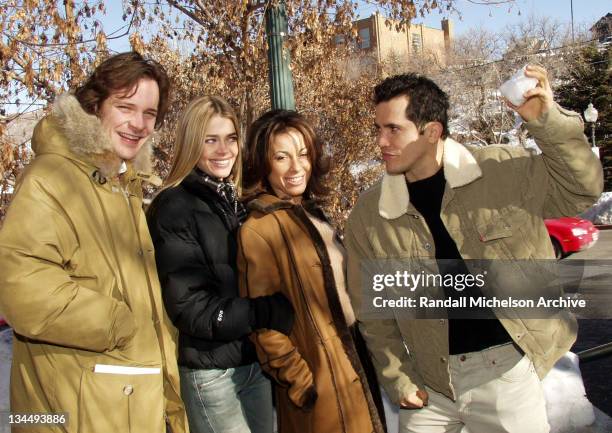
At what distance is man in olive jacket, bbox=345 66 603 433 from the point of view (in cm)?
251

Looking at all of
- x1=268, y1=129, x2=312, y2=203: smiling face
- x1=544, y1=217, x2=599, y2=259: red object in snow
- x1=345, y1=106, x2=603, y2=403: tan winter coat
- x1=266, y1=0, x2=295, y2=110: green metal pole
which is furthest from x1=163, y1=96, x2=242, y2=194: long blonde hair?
x1=544, y1=217, x2=599, y2=259: red object in snow

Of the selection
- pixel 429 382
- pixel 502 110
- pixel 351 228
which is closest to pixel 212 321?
pixel 351 228

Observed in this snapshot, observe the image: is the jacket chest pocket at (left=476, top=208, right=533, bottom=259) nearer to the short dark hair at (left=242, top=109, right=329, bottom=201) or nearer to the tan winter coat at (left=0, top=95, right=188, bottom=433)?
the short dark hair at (left=242, top=109, right=329, bottom=201)

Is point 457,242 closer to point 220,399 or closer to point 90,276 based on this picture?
point 220,399

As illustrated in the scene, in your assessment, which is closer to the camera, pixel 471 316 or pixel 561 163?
pixel 561 163

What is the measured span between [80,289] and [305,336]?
1.00 metres

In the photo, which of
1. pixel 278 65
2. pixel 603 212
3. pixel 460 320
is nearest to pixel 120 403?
pixel 460 320

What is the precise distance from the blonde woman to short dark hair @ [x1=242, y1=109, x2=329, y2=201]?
0.08 metres

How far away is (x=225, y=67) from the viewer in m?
6.30

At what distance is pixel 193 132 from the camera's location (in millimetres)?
2822

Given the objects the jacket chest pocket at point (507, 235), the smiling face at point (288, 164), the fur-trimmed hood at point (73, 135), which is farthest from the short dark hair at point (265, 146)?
the jacket chest pocket at point (507, 235)

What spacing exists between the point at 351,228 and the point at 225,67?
13.2ft

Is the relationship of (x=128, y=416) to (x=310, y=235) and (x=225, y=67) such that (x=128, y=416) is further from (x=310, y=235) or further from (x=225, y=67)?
(x=225, y=67)

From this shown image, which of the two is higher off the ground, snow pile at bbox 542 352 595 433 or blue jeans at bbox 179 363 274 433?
blue jeans at bbox 179 363 274 433
